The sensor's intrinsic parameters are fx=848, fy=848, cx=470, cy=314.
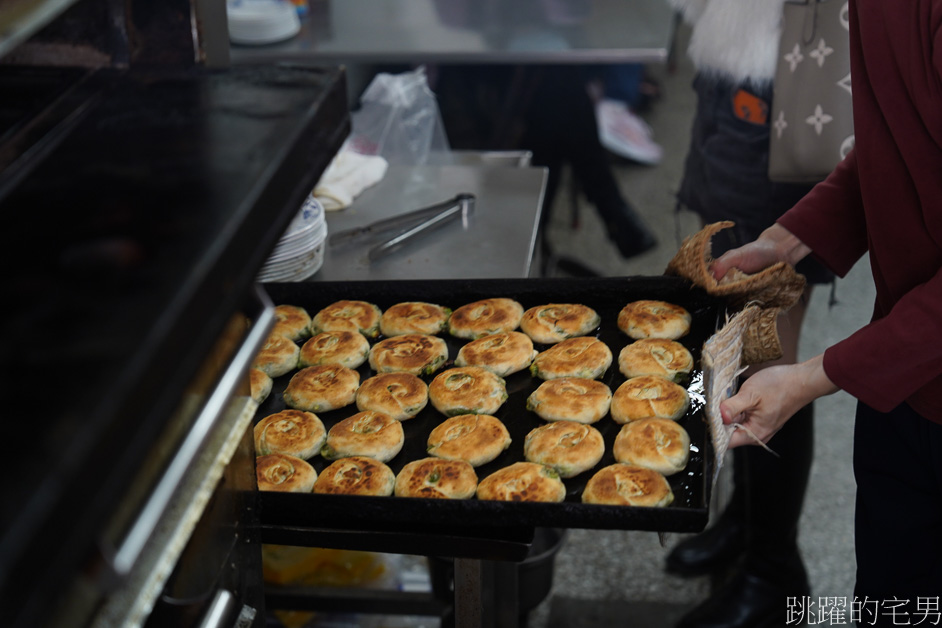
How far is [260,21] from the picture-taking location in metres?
4.11

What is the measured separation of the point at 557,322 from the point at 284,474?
0.79 meters

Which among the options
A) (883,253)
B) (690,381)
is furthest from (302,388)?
(883,253)

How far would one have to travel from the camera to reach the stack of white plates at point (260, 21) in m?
4.12

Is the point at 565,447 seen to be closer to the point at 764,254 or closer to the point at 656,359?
the point at 656,359

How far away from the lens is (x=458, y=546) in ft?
4.91

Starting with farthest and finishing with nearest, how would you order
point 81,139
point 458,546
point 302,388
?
point 302,388 → point 458,546 → point 81,139

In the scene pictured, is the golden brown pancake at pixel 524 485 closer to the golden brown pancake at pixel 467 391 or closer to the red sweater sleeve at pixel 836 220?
the golden brown pancake at pixel 467 391

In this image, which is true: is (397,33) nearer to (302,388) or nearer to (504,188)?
(504,188)


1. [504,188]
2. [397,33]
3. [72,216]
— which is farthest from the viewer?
[397,33]

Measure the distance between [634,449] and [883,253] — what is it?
2.07 ft

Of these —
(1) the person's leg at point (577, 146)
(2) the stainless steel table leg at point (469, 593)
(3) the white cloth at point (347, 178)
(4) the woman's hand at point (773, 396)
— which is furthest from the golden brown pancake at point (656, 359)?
Result: (1) the person's leg at point (577, 146)

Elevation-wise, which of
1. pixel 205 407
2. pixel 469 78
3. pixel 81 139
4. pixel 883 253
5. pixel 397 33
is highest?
pixel 81 139

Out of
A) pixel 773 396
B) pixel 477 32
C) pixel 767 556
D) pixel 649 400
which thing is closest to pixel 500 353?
pixel 649 400

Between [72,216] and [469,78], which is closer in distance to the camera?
[72,216]
